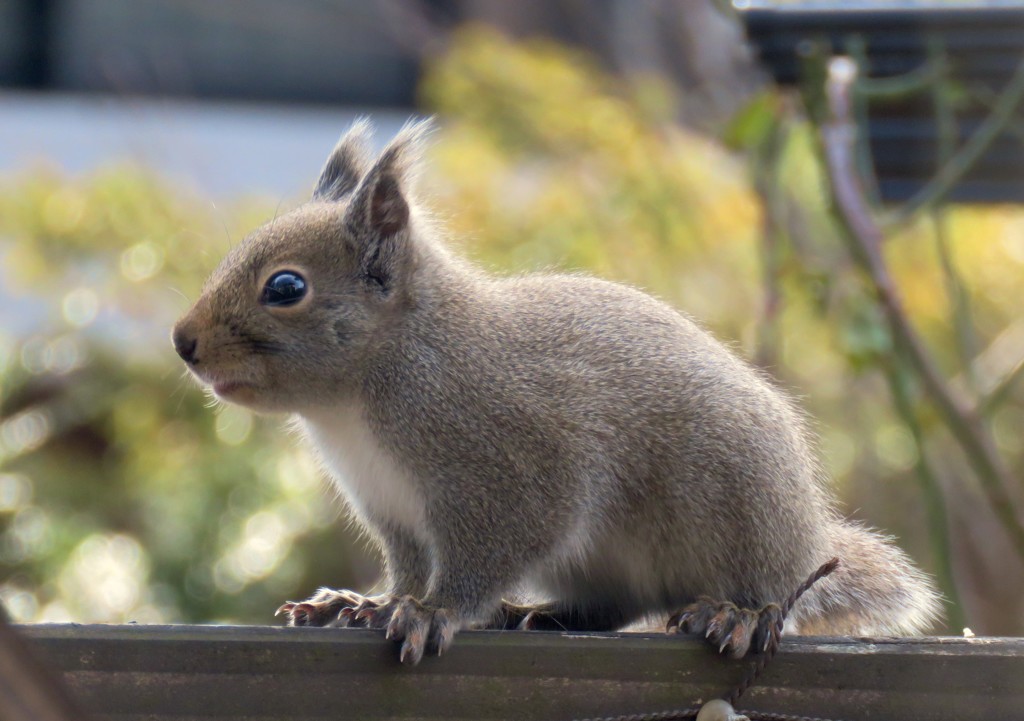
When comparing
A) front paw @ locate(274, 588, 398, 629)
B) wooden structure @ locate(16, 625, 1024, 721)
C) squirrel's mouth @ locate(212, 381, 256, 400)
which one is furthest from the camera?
squirrel's mouth @ locate(212, 381, 256, 400)

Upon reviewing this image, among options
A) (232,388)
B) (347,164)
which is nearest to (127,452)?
(347,164)

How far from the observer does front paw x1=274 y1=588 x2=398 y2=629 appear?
2.56m

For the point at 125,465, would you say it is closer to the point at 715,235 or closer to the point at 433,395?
the point at 715,235

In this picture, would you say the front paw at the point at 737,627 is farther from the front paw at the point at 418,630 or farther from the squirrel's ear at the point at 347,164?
the squirrel's ear at the point at 347,164

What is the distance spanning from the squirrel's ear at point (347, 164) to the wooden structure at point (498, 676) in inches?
58.5

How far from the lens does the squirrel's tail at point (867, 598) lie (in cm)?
300

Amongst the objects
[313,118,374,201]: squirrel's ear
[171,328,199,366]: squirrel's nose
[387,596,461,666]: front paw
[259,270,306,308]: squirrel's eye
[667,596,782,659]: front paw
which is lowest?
[667,596,782,659]: front paw

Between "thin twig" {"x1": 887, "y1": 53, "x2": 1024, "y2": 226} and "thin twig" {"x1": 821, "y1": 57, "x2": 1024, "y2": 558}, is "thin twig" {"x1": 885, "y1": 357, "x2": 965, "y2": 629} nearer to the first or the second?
"thin twig" {"x1": 821, "y1": 57, "x2": 1024, "y2": 558}

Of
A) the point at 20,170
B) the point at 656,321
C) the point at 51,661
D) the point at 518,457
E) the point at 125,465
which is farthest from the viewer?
the point at 20,170

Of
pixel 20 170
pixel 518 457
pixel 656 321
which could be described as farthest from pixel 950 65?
pixel 20 170

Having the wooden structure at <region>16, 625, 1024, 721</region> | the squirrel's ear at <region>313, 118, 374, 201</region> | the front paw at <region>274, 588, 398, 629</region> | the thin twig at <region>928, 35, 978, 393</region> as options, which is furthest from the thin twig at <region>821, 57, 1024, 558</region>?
the front paw at <region>274, 588, 398, 629</region>

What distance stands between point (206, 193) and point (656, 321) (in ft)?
16.0

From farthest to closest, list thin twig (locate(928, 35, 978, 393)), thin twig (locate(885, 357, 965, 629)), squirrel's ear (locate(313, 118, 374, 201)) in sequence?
thin twig (locate(885, 357, 965, 629)) → thin twig (locate(928, 35, 978, 393)) → squirrel's ear (locate(313, 118, 374, 201))

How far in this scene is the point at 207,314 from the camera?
2.81 m
